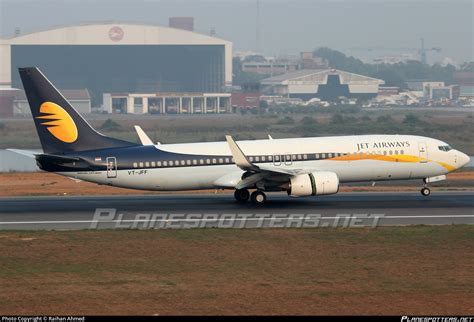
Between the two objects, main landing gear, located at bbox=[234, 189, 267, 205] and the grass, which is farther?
main landing gear, located at bbox=[234, 189, 267, 205]

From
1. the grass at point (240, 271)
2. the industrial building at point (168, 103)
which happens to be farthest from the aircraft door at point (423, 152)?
the industrial building at point (168, 103)

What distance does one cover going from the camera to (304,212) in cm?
4422

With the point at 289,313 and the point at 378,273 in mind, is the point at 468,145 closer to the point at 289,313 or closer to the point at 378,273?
→ the point at 378,273

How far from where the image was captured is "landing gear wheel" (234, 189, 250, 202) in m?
47.9

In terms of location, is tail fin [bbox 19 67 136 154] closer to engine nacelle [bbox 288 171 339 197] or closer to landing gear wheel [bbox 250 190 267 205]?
landing gear wheel [bbox 250 190 267 205]

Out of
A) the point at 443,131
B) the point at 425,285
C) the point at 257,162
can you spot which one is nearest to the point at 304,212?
the point at 257,162

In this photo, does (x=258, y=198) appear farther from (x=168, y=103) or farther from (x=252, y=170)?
(x=168, y=103)

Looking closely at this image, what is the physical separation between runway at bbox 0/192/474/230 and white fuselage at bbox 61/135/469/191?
1.29 m

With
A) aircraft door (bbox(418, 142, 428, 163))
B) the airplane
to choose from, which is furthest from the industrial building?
the airplane

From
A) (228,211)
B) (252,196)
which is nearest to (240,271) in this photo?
(228,211)

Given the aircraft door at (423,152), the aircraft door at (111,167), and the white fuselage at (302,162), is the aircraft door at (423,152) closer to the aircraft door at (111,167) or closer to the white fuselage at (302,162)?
the white fuselage at (302,162)

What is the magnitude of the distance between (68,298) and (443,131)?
92488mm

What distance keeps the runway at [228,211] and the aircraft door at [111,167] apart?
5.58 feet

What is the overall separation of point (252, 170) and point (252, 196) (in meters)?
1.65
